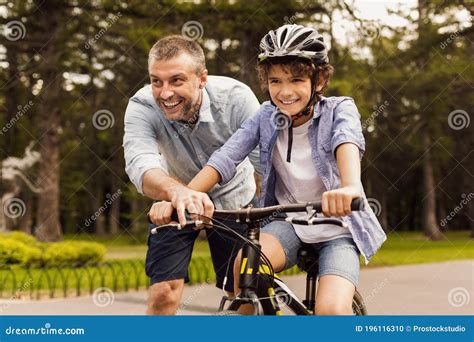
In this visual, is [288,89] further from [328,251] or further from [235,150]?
[328,251]

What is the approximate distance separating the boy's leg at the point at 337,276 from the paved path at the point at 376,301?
4191mm

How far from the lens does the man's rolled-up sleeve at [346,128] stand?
2891 millimetres

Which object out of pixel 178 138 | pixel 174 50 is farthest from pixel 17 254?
pixel 174 50

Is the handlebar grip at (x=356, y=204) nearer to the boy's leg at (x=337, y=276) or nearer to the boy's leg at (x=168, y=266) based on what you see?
the boy's leg at (x=337, y=276)

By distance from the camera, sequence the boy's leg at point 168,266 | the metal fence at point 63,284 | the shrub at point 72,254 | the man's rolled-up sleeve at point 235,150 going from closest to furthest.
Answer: the man's rolled-up sleeve at point 235,150, the boy's leg at point 168,266, the metal fence at point 63,284, the shrub at point 72,254

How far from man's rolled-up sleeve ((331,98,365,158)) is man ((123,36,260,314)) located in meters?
0.70

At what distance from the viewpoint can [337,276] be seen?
2.93 meters

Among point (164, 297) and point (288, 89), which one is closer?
point (288, 89)

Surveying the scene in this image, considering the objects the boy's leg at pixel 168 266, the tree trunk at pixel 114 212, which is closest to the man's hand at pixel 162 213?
the boy's leg at pixel 168 266

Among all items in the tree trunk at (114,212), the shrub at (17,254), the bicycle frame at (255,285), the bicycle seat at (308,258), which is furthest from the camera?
the tree trunk at (114,212)

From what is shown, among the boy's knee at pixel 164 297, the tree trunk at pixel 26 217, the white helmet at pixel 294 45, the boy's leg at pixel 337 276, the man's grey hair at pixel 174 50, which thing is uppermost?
the tree trunk at pixel 26 217

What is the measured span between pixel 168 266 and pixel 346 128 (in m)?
1.57
